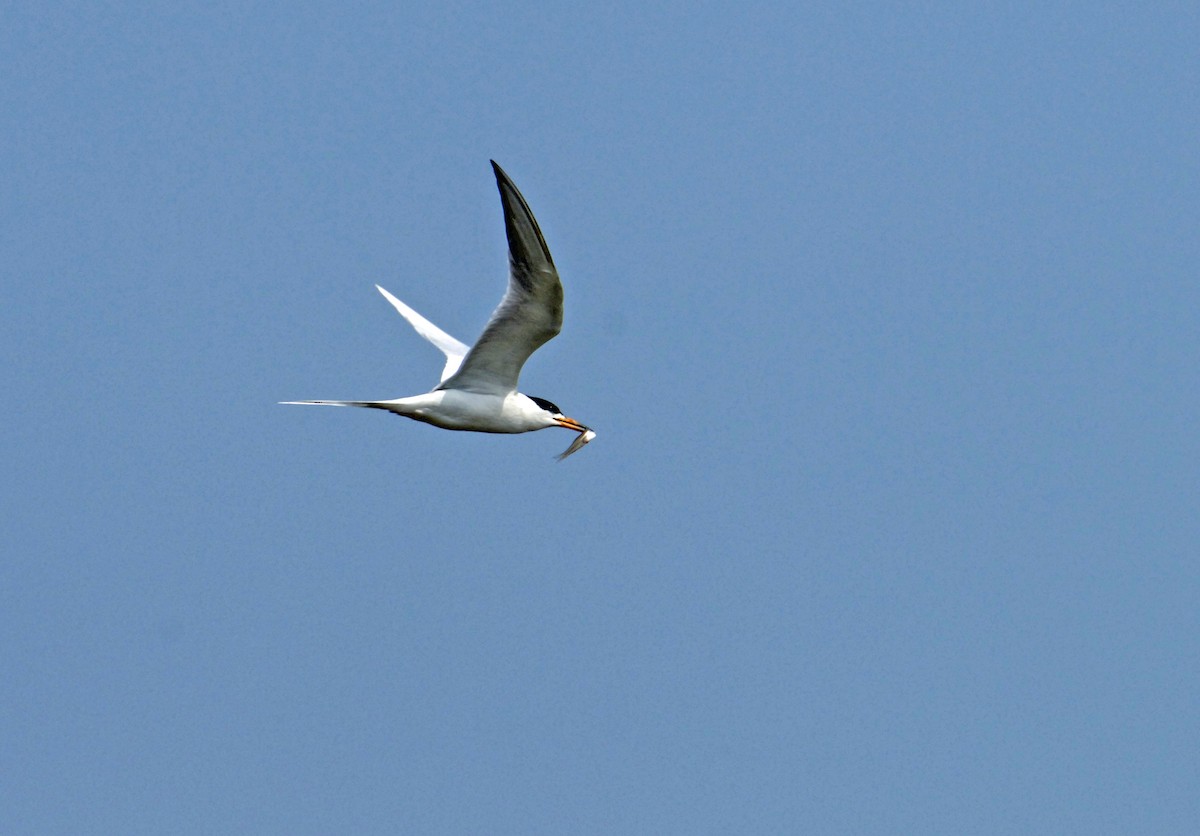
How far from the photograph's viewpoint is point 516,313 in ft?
46.0

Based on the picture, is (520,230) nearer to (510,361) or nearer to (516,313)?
(516,313)

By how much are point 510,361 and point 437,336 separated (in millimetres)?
3153

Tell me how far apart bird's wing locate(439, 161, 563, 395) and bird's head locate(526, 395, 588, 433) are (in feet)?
1.81

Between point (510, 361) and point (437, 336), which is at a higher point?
point (437, 336)

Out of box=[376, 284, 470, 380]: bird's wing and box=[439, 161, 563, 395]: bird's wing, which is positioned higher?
box=[376, 284, 470, 380]: bird's wing

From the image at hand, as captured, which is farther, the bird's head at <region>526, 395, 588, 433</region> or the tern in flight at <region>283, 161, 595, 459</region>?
the bird's head at <region>526, 395, 588, 433</region>

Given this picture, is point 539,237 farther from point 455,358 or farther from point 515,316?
point 455,358

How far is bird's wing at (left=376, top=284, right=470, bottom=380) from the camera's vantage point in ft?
55.7

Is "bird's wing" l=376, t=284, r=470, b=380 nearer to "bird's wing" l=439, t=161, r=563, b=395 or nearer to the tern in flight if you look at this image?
the tern in flight

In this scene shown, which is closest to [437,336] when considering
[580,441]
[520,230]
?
[580,441]

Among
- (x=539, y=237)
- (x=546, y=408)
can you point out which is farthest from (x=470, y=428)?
(x=539, y=237)

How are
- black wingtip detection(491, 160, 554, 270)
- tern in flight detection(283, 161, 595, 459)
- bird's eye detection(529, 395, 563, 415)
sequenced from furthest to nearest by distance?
bird's eye detection(529, 395, 563, 415)
tern in flight detection(283, 161, 595, 459)
black wingtip detection(491, 160, 554, 270)

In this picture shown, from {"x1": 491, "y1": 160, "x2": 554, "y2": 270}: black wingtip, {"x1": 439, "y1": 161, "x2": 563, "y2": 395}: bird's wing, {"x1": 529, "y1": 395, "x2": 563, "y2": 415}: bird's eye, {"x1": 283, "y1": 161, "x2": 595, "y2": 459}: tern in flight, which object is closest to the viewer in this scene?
{"x1": 491, "y1": 160, "x2": 554, "y2": 270}: black wingtip

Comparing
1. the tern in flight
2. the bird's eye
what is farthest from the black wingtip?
the bird's eye
